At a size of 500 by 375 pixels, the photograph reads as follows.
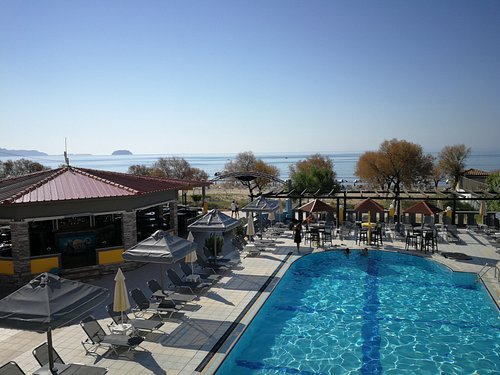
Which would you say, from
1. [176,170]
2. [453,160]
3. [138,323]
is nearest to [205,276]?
[138,323]

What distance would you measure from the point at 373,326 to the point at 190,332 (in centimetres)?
543

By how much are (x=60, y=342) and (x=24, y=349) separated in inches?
32.0

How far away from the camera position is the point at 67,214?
15.7 metres

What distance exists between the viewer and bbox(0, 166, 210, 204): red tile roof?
15219mm

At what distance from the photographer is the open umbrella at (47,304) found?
22.5 feet

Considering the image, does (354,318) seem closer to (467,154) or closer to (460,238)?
(460,238)

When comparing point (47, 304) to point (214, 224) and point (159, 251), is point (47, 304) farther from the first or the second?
point (214, 224)

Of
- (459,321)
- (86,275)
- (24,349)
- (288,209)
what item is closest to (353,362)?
(459,321)

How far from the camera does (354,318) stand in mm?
12234

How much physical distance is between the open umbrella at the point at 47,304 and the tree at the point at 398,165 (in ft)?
186

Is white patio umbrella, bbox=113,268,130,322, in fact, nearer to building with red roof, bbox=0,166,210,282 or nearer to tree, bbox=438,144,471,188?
building with red roof, bbox=0,166,210,282

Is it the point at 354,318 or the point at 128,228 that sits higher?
the point at 128,228

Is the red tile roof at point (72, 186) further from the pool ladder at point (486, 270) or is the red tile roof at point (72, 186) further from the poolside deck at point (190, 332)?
the pool ladder at point (486, 270)

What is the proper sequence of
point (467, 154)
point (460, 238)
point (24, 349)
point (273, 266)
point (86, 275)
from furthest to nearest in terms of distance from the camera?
point (467, 154) → point (460, 238) → point (273, 266) → point (86, 275) → point (24, 349)
